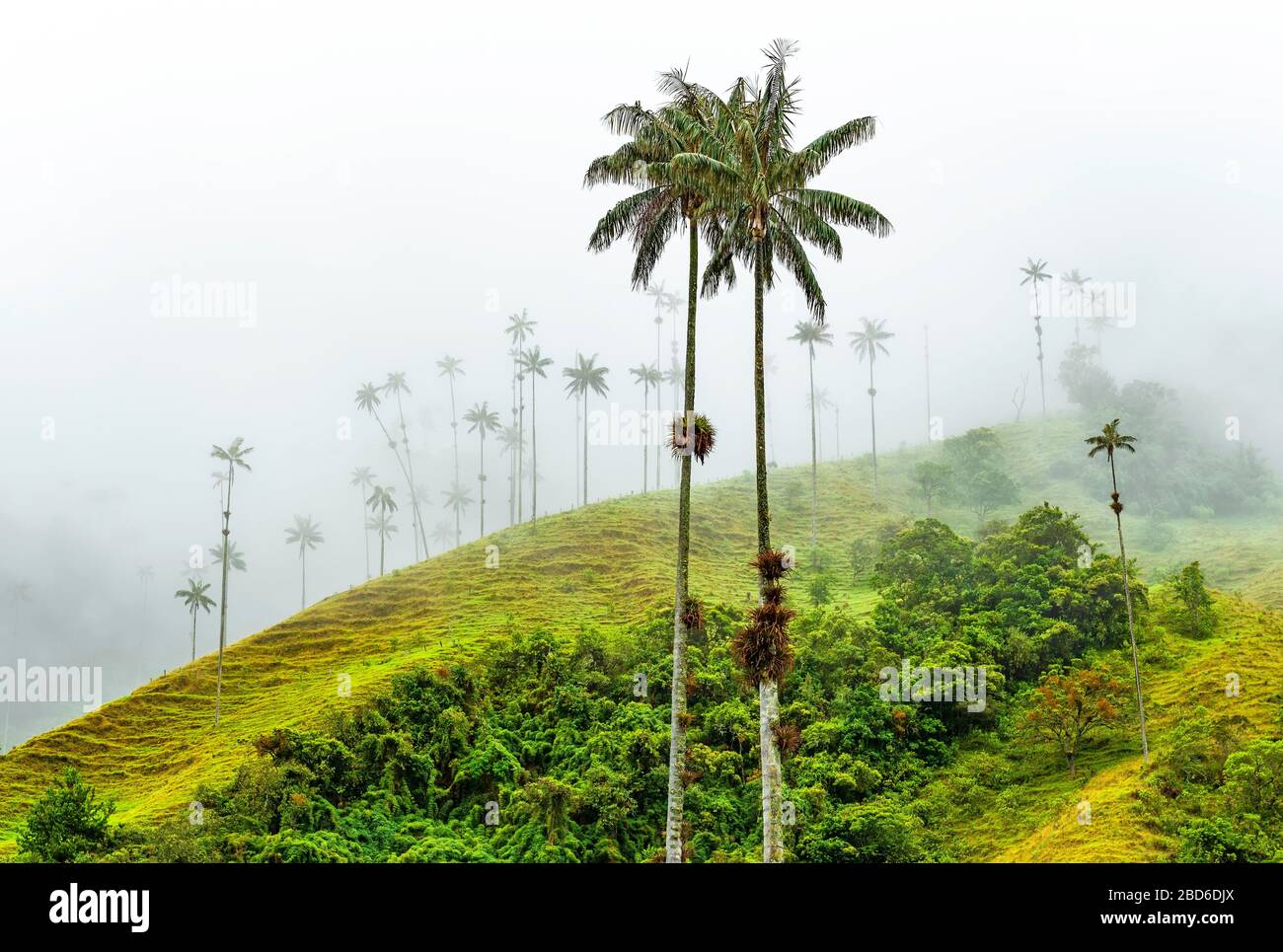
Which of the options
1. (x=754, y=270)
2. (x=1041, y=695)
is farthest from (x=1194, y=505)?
(x=754, y=270)

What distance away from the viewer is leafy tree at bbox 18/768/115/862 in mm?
29562

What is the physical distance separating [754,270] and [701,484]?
3282 inches

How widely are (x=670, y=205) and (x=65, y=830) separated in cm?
2947

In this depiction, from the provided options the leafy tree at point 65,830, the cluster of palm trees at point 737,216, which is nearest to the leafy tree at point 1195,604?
the cluster of palm trees at point 737,216

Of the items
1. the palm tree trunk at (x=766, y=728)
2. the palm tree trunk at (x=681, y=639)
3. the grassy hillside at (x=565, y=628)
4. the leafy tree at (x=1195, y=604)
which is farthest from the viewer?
the leafy tree at (x=1195, y=604)

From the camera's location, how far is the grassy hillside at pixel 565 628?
35.7 m

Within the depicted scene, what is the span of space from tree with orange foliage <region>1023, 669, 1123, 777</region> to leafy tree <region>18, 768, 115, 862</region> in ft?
116

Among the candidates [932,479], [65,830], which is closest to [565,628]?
[65,830]

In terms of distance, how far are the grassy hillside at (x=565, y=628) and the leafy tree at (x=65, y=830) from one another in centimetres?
614

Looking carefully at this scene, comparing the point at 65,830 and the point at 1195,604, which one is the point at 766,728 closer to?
the point at 65,830

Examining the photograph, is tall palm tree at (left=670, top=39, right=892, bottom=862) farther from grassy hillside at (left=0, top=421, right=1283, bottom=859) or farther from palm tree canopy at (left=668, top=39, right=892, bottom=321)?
grassy hillside at (left=0, top=421, right=1283, bottom=859)

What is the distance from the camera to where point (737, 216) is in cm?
2714

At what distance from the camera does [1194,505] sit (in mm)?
111062

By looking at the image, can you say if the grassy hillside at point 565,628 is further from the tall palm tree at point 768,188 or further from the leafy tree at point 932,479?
the tall palm tree at point 768,188
